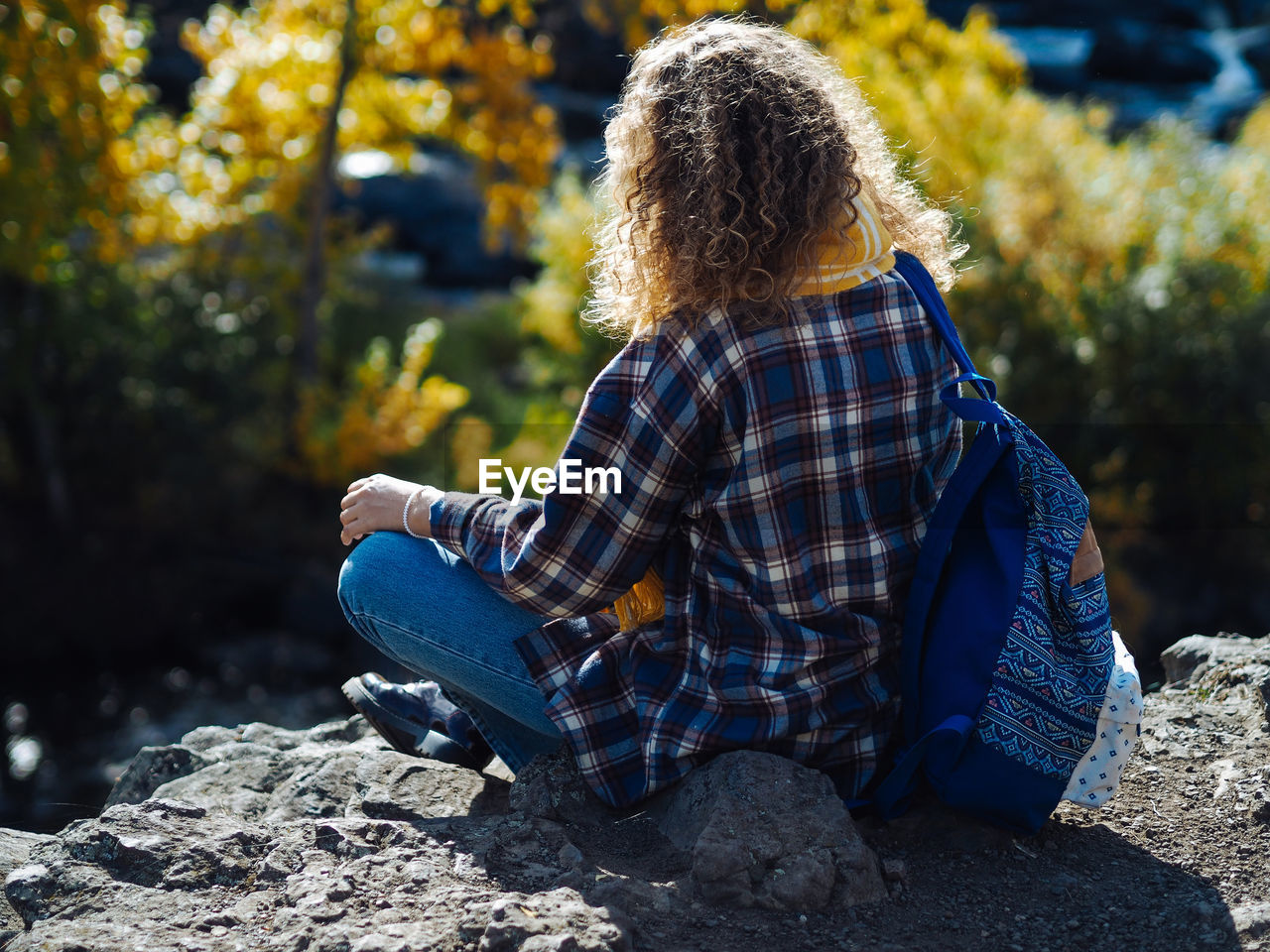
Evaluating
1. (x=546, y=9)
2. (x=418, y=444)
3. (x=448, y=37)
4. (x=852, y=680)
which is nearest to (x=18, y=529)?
(x=418, y=444)

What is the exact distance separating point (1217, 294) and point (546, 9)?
10162 millimetres

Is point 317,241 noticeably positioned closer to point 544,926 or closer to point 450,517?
point 450,517

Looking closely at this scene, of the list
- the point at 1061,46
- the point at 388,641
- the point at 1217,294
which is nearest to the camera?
the point at 388,641

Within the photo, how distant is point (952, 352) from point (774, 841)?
0.81 metres

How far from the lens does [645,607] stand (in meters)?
1.89

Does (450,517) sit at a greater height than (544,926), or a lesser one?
greater

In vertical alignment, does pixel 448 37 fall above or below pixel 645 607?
above

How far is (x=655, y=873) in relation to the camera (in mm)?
1762

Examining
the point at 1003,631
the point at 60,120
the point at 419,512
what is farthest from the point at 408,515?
the point at 60,120

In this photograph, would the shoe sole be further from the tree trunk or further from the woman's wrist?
the tree trunk

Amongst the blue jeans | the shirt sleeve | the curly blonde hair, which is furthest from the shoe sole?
the curly blonde hair

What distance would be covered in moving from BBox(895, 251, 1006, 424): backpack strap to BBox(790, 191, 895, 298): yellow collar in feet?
0.27

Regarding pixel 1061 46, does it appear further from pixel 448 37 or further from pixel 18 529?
pixel 18 529

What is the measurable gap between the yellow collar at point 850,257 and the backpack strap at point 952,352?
0.08 metres
